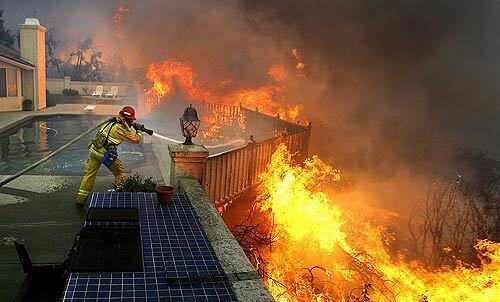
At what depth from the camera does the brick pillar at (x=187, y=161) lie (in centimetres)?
539

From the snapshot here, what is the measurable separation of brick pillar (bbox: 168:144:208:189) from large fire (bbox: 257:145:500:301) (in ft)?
5.78

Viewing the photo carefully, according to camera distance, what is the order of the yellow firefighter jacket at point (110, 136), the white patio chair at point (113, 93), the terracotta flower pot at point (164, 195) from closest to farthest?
the terracotta flower pot at point (164, 195) → the yellow firefighter jacket at point (110, 136) → the white patio chair at point (113, 93)

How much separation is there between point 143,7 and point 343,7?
11.2m

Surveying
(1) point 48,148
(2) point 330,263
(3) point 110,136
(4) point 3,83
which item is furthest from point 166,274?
(4) point 3,83

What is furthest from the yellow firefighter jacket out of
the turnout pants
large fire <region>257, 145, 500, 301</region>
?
large fire <region>257, 145, 500, 301</region>

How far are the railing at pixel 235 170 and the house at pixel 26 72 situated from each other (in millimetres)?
15062

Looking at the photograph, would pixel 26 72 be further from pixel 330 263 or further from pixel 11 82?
pixel 330 263

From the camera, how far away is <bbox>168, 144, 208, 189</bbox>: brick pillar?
5.39m

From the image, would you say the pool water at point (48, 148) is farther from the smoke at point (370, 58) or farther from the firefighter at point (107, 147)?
the smoke at point (370, 58)

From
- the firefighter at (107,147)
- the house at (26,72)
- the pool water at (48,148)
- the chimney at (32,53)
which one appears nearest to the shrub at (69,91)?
the house at (26,72)

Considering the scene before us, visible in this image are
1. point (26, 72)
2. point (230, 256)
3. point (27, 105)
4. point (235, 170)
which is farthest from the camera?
point (26, 72)

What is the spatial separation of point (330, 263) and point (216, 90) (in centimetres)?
1264

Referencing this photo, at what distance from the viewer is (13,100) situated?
18.1m

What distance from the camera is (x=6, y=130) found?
1335 centimetres
